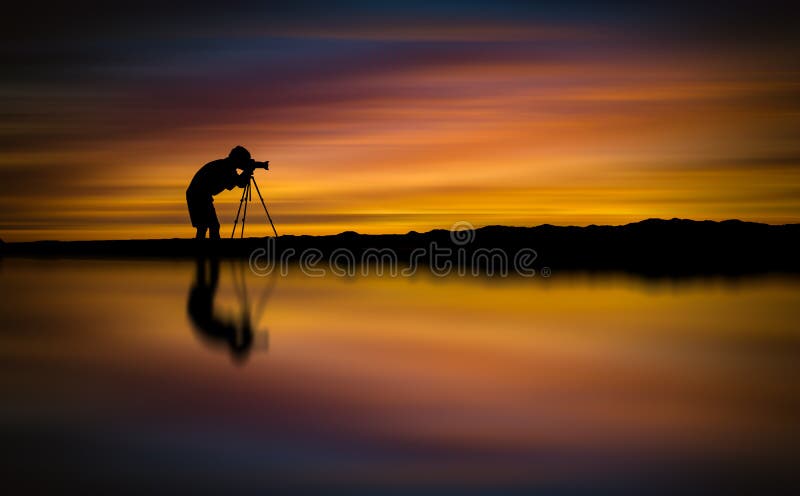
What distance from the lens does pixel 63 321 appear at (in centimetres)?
959

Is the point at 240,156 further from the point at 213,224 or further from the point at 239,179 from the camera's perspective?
the point at 213,224

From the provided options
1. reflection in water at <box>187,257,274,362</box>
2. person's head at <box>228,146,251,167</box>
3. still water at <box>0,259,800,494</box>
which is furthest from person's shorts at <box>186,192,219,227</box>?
still water at <box>0,259,800,494</box>

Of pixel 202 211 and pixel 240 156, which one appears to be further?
pixel 202 211

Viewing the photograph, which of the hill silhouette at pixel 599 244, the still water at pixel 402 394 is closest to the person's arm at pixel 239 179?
the hill silhouette at pixel 599 244

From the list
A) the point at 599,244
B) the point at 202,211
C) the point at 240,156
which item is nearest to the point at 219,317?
the point at 240,156

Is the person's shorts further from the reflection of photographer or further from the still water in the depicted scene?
the still water

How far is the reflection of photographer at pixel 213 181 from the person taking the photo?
17.9m

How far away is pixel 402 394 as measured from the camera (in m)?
5.57

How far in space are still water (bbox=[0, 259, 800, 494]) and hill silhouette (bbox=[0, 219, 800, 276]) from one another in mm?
7419

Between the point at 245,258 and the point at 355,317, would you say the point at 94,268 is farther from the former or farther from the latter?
the point at 355,317

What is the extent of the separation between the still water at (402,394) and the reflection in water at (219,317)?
2.0 inches

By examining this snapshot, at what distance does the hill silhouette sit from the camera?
1861 cm

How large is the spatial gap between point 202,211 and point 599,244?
27.7ft

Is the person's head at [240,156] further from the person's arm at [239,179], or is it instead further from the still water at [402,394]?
the still water at [402,394]
